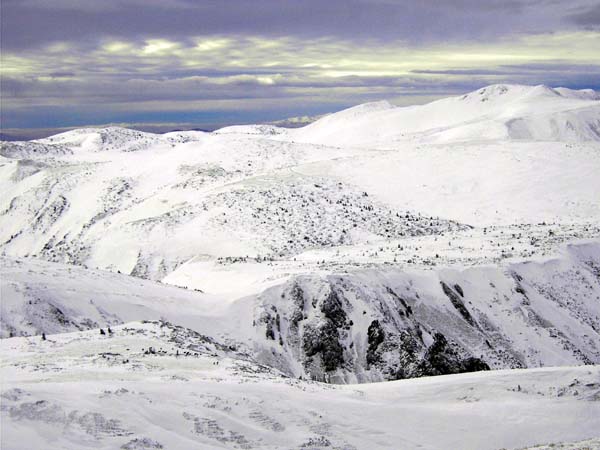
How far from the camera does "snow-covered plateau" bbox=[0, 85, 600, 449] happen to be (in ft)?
49.9

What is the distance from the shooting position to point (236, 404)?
15422 mm

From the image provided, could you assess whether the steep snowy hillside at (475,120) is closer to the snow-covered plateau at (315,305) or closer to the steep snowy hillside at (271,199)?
the steep snowy hillside at (271,199)

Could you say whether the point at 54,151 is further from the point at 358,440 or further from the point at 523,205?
the point at 358,440

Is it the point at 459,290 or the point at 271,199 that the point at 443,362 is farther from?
the point at 271,199

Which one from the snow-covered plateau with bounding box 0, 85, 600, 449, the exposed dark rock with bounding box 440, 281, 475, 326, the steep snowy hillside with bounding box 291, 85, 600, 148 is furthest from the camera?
the steep snowy hillside with bounding box 291, 85, 600, 148

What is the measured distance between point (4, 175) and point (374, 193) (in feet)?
213

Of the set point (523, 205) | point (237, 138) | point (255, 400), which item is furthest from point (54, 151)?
point (255, 400)

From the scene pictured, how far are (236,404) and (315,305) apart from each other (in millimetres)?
13864

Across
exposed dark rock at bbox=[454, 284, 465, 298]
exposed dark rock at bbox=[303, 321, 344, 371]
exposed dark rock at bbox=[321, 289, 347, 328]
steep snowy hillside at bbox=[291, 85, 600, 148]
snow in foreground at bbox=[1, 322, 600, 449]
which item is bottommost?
exposed dark rock at bbox=[303, 321, 344, 371]

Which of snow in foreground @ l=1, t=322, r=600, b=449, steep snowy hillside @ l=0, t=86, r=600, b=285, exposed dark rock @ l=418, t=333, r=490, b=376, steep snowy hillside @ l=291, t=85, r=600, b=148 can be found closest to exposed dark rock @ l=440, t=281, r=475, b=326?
exposed dark rock @ l=418, t=333, r=490, b=376

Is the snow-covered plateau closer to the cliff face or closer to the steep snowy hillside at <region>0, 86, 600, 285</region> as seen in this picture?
the cliff face

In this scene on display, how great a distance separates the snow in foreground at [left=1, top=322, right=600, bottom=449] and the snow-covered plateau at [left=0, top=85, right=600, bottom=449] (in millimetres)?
68

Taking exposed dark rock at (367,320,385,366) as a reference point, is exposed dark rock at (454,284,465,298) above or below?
above

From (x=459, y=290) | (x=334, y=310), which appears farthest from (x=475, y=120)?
(x=334, y=310)
